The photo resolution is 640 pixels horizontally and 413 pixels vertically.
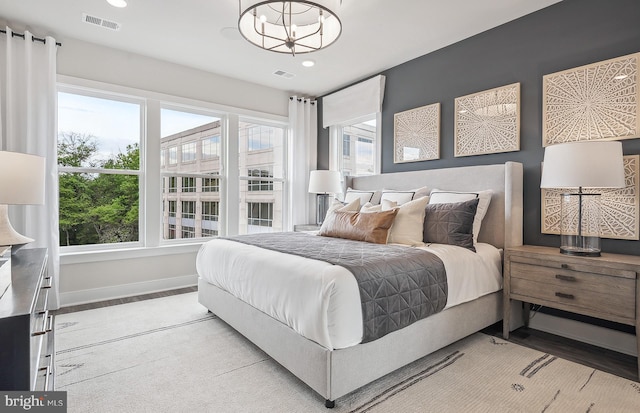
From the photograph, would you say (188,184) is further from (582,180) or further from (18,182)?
(582,180)

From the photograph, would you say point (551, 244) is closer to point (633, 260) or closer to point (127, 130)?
point (633, 260)

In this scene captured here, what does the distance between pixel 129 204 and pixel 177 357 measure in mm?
2356

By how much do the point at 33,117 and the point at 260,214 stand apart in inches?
110

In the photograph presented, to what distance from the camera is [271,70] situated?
4.29 meters

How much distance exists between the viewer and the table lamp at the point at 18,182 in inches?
64.6

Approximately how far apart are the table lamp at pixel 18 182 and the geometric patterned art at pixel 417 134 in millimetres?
3369

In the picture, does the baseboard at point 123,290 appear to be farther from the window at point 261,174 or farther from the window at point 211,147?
the window at point 211,147

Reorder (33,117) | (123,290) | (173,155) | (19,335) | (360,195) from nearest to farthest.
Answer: (19,335), (33,117), (123,290), (360,195), (173,155)

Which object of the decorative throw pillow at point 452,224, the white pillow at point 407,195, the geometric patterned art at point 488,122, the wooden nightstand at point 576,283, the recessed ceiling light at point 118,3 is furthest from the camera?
the white pillow at point 407,195

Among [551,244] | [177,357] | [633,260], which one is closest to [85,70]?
[177,357]

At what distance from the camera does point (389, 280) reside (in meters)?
1.90

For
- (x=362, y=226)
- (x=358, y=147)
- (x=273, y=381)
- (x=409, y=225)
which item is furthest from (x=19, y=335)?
(x=358, y=147)

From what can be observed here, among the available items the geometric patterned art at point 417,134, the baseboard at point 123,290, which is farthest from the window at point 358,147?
the baseboard at point 123,290

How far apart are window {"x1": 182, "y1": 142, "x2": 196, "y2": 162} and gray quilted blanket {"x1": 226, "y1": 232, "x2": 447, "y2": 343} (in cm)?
251
